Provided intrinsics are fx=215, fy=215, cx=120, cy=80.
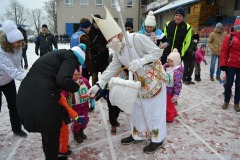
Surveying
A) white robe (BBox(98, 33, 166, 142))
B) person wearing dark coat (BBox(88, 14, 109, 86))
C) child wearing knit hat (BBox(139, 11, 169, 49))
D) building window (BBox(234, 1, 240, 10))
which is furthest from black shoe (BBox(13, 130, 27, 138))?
building window (BBox(234, 1, 240, 10))

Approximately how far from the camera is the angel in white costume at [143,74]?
101 inches

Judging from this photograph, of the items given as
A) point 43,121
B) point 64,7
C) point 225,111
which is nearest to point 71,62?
point 43,121

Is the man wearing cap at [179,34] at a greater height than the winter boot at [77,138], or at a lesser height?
greater

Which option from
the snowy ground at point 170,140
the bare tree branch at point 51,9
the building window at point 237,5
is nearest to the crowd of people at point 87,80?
the snowy ground at point 170,140

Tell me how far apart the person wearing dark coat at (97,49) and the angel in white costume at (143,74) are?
1895 millimetres

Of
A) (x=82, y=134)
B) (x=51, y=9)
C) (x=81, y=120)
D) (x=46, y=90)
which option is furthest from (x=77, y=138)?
(x=51, y=9)

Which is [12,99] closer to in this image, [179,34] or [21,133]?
[21,133]

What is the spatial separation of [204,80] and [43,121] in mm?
6339

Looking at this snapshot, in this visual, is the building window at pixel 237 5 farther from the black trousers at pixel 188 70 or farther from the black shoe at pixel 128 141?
the black shoe at pixel 128 141

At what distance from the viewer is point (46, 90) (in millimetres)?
2092

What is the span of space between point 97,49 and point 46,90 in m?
2.84

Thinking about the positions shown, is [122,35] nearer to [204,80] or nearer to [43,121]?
[43,121]

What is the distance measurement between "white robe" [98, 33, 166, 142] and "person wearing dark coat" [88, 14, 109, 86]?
1877 mm

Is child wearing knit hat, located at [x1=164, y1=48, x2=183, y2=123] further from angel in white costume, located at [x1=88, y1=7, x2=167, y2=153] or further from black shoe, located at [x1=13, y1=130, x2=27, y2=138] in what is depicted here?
black shoe, located at [x1=13, y1=130, x2=27, y2=138]
